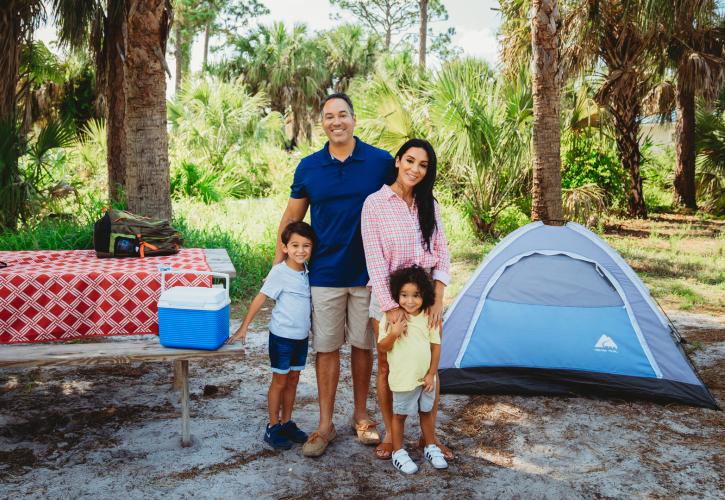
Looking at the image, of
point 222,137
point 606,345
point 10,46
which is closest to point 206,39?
point 222,137

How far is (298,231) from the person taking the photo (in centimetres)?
351

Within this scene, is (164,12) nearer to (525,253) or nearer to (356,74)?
(525,253)

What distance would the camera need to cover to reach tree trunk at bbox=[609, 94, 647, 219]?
42.8 ft

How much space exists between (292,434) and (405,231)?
4.43 ft

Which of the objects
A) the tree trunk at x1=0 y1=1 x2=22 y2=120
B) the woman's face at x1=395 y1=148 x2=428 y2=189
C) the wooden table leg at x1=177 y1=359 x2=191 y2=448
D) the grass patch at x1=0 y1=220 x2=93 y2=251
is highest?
the tree trunk at x1=0 y1=1 x2=22 y2=120

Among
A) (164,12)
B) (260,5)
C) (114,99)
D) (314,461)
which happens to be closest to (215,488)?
(314,461)

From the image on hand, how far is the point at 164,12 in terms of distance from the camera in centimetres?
674

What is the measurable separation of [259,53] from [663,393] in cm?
2658

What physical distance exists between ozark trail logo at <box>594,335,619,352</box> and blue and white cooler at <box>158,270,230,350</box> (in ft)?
8.09

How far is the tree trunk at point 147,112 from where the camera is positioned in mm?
6617

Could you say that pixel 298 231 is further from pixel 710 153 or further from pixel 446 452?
pixel 710 153

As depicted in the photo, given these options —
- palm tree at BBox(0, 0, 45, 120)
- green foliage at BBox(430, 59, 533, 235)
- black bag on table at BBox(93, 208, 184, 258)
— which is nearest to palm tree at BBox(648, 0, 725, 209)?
green foliage at BBox(430, 59, 533, 235)

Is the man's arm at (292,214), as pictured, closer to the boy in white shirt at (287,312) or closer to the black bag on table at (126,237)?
the boy in white shirt at (287,312)

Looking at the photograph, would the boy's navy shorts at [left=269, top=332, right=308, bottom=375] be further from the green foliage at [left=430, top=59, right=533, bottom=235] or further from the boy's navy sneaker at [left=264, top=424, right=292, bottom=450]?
the green foliage at [left=430, top=59, right=533, bottom=235]
